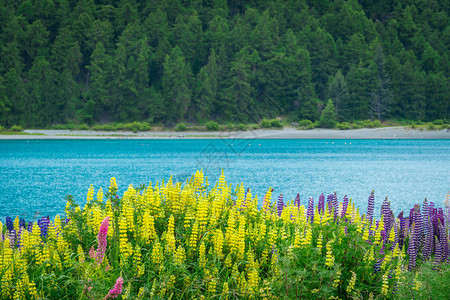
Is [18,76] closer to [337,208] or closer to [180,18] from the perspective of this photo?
[180,18]

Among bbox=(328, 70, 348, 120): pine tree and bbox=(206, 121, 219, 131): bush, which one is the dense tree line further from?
bbox=(206, 121, 219, 131): bush

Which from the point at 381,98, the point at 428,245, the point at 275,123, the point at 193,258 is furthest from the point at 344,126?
the point at 193,258

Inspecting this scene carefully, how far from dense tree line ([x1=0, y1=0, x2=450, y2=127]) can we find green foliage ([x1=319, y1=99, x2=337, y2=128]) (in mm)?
3233

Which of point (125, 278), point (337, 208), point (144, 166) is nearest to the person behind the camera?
point (125, 278)

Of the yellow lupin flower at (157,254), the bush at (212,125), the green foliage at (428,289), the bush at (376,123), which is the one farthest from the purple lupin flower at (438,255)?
the bush at (376,123)

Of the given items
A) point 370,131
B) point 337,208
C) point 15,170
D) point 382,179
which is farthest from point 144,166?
point 370,131

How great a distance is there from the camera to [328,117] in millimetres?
105000

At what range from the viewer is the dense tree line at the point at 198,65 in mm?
102625

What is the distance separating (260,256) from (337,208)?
10.4 ft

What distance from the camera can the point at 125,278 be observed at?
16.7 feet

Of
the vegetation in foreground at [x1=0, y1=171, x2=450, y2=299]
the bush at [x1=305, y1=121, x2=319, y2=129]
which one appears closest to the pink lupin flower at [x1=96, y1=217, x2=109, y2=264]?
the vegetation in foreground at [x1=0, y1=171, x2=450, y2=299]

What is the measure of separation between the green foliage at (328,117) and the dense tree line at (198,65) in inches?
127

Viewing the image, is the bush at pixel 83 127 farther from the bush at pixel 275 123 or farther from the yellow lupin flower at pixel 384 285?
the yellow lupin flower at pixel 384 285

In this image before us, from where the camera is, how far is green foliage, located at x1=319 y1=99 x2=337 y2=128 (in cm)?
10394
